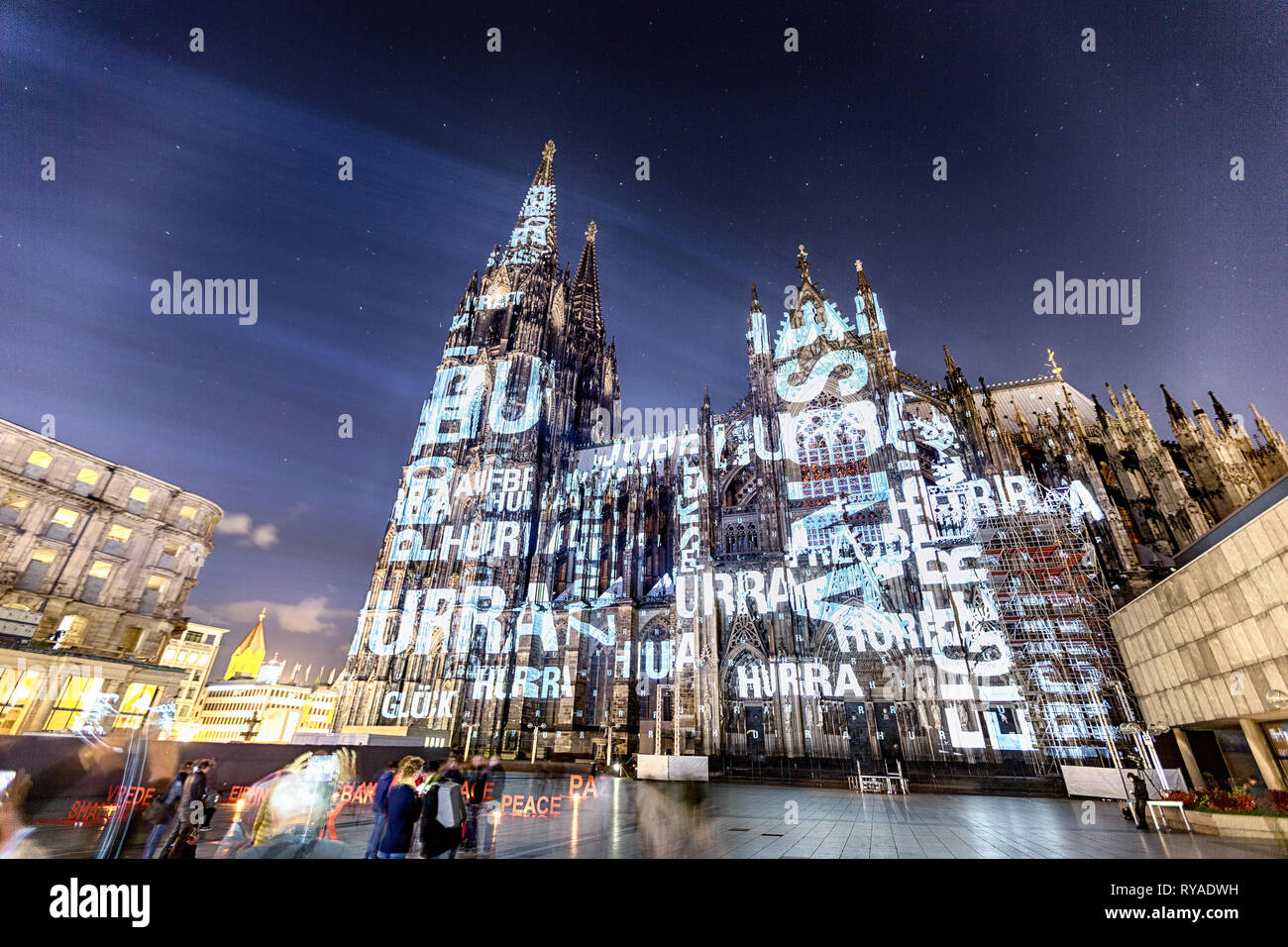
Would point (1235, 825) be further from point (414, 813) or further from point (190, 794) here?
point (190, 794)

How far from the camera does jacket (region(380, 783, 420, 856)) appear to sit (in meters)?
4.53

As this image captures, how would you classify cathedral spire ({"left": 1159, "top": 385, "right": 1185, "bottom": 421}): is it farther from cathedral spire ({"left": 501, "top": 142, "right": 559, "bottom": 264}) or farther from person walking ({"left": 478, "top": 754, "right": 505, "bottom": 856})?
cathedral spire ({"left": 501, "top": 142, "right": 559, "bottom": 264})

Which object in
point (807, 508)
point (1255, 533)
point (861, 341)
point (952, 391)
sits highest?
point (861, 341)

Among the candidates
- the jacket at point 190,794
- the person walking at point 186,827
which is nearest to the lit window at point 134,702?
the jacket at point 190,794

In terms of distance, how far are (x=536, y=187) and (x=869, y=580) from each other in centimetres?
5242

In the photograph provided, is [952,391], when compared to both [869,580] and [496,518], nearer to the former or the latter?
[869,580]

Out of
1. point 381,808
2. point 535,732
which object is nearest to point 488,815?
point 381,808

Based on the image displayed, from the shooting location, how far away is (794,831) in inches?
340

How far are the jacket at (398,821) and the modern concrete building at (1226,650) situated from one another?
17.8 metres

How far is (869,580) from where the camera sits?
24359 millimetres

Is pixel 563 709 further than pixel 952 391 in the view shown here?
Yes

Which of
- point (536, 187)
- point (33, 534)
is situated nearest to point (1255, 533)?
point (33, 534)

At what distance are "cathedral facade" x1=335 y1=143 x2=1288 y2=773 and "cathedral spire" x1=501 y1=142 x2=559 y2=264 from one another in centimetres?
1011

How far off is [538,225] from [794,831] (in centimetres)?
5459
